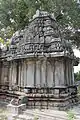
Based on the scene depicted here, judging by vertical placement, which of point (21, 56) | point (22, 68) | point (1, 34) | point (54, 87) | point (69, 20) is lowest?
point (54, 87)

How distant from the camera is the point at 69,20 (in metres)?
19.2

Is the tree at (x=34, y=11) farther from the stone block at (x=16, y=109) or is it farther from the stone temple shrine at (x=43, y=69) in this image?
the stone block at (x=16, y=109)

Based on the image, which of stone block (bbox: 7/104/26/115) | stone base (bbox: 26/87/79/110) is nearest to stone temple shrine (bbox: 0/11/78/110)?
stone base (bbox: 26/87/79/110)

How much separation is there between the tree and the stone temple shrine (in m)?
9.71

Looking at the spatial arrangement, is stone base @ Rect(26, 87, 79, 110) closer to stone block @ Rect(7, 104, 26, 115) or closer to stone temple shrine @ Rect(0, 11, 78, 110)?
stone temple shrine @ Rect(0, 11, 78, 110)

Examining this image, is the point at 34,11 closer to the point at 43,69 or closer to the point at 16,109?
the point at 43,69

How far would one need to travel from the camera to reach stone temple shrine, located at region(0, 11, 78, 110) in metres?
7.95

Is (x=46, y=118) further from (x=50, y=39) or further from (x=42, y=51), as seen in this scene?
(x=50, y=39)

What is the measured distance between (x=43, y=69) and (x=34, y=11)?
447 inches

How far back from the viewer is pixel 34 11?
17828mm

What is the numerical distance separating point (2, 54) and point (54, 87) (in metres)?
4.58

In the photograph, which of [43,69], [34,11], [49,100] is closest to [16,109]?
[49,100]

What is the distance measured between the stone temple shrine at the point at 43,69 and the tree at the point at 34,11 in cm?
971

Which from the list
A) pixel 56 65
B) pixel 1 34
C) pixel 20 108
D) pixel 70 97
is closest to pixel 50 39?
pixel 56 65
